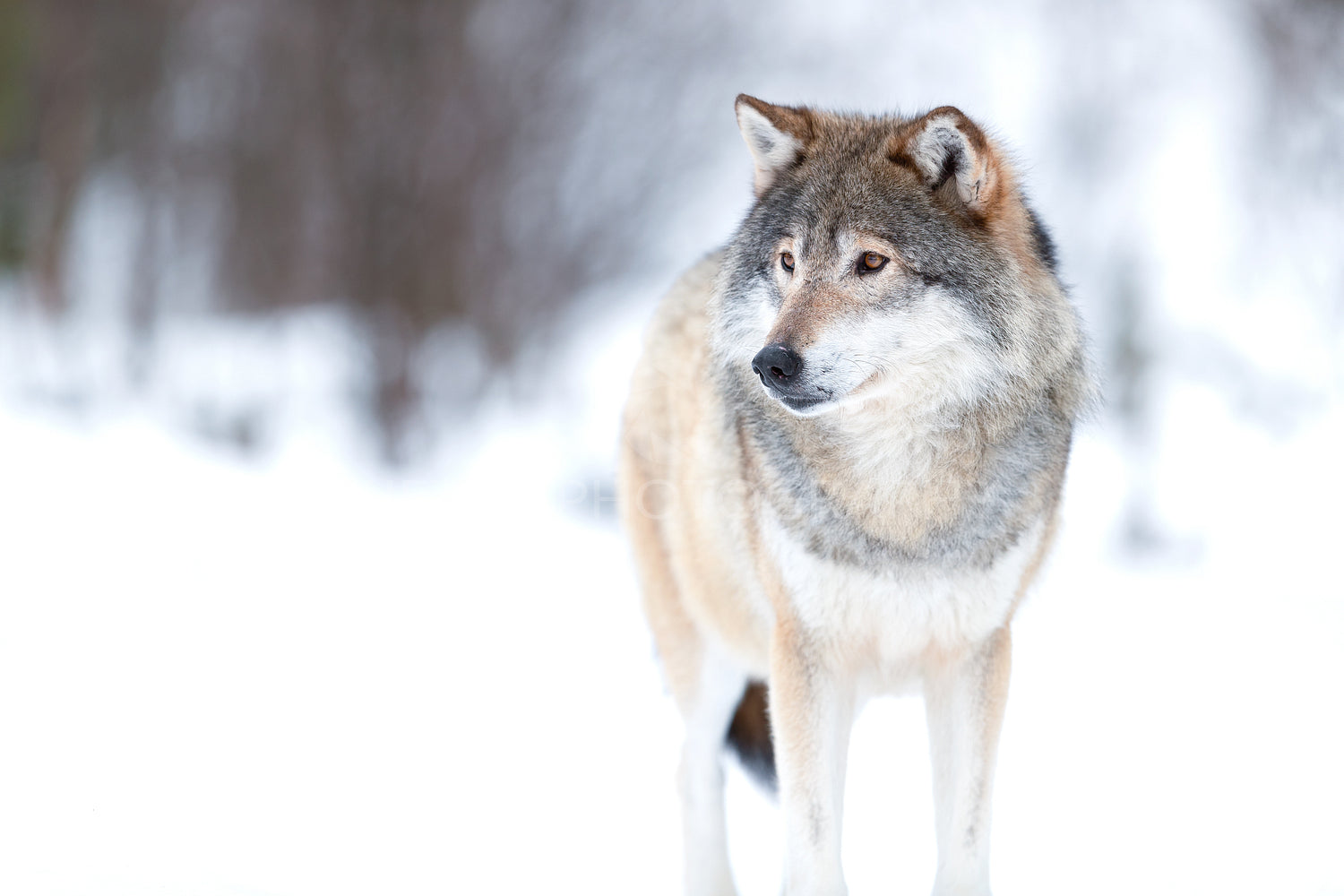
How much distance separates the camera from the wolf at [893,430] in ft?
8.90

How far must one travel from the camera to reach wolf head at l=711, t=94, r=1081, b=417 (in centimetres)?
263

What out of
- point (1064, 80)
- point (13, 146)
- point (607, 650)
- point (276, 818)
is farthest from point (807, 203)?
point (13, 146)

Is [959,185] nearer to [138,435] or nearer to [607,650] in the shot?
[607,650]

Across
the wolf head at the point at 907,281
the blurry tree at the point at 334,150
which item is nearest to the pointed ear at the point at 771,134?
the wolf head at the point at 907,281

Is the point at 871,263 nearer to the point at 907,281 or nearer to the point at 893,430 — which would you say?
the point at 907,281

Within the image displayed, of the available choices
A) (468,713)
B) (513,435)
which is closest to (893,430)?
(468,713)

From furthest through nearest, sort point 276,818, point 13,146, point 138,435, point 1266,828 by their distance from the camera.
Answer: point 13,146 < point 138,435 < point 1266,828 < point 276,818

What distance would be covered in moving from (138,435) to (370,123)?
322 centimetres

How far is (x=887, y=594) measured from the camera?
2742mm

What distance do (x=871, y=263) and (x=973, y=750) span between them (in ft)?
4.03

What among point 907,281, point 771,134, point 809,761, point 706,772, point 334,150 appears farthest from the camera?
point 334,150

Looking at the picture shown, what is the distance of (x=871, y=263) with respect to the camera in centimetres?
273

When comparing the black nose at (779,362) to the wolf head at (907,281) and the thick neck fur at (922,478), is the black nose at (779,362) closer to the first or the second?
the wolf head at (907,281)

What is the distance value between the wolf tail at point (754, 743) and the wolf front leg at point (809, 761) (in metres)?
0.81
